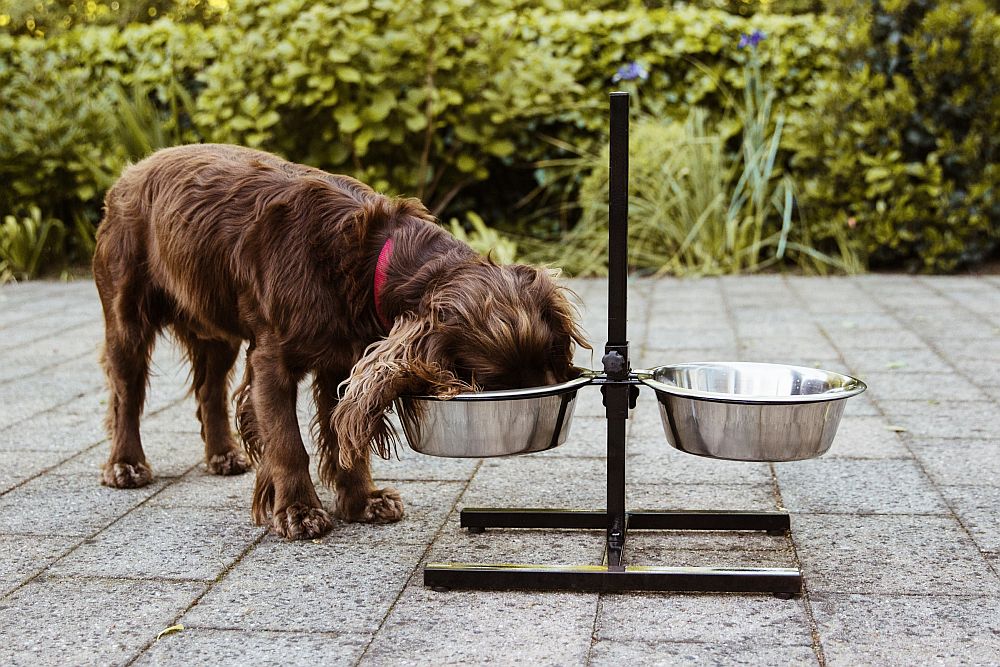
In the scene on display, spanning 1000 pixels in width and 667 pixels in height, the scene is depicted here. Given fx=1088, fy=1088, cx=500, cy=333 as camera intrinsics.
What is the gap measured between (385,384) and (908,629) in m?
1.39

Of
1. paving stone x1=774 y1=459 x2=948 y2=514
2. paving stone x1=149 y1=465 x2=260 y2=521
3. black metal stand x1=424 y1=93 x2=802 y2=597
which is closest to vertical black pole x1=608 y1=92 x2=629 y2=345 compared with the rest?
black metal stand x1=424 y1=93 x2=802 y2=597

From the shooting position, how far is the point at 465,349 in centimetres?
271

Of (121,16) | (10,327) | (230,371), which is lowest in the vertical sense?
(10,327)

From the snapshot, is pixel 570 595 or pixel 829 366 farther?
pixel 829 366

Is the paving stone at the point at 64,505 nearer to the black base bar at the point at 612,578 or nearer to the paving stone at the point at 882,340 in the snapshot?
the black base bar at the point at 612,578

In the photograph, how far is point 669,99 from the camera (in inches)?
360

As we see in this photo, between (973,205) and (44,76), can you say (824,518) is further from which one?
(44,76)

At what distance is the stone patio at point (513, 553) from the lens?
2551mm

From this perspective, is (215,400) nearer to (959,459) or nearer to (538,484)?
(538,484)

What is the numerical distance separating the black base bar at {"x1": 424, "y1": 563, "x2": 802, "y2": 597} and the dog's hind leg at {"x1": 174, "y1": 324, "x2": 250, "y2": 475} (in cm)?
134

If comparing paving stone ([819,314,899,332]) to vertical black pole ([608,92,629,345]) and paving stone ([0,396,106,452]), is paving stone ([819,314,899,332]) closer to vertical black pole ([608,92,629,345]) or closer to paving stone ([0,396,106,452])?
vertical black pole ([608,92,629,345])

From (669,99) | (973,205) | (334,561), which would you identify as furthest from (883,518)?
(669,99)

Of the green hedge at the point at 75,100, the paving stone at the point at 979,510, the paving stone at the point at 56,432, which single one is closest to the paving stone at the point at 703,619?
the paving stone at the point at 979,510

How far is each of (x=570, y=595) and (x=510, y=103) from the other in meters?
6.22
